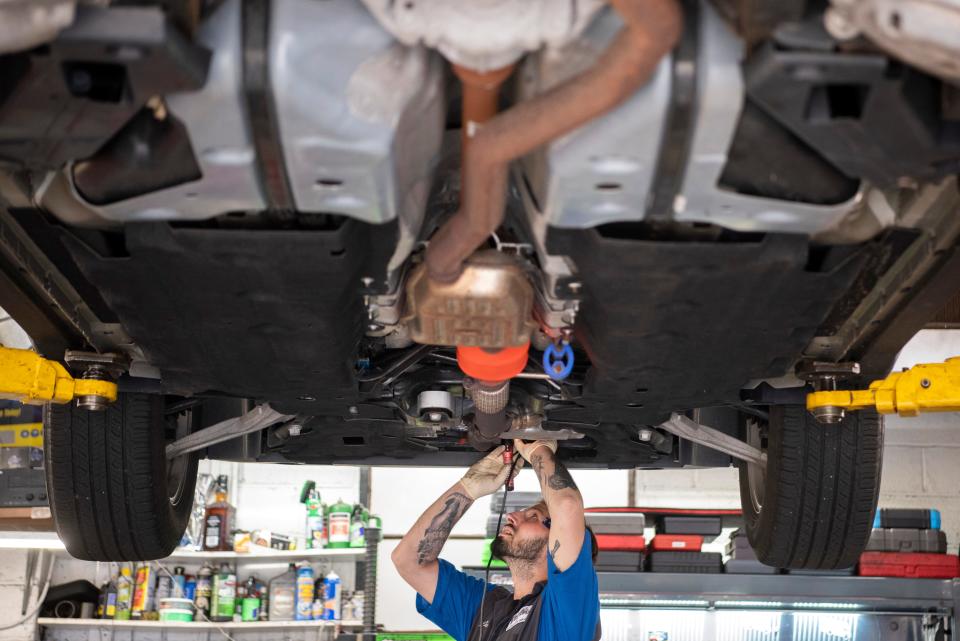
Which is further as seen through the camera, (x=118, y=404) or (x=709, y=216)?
(x=118, y=404)

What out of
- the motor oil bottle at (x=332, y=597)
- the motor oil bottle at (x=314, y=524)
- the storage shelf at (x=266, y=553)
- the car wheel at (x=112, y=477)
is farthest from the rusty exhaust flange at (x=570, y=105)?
the motor oil bottle at (x=332, y=597)

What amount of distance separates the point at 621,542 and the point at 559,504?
2701 mm

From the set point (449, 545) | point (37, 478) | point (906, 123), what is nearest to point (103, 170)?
point (906, 123)

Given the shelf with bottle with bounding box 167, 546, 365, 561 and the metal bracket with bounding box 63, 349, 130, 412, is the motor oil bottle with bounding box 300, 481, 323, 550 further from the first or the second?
the metal bracket with bounding box 63, 349, 130, 412

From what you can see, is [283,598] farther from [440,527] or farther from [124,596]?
[440,527]

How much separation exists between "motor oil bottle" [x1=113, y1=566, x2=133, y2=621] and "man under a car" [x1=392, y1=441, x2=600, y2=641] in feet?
14.5

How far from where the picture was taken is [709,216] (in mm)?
1866

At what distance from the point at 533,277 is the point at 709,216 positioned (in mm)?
527

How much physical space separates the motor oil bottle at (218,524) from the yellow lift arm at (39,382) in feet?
16.6

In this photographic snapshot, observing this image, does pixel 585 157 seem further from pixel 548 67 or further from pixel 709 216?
pixel 709 216

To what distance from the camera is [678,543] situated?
241 inches

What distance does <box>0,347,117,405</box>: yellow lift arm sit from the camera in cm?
272

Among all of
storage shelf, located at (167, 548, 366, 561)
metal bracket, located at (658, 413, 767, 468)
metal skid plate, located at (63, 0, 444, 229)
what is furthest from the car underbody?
storage shelf, located at (167, 548, 366, 561)

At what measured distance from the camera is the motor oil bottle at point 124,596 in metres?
7.66
